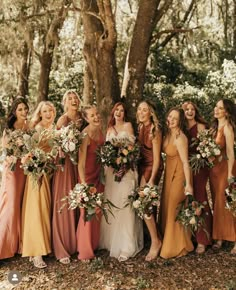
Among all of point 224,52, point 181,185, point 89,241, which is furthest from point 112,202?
point 224,52

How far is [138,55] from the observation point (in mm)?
6555

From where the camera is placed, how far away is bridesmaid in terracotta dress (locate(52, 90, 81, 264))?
5652 millimetres

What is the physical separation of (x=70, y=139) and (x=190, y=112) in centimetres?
170

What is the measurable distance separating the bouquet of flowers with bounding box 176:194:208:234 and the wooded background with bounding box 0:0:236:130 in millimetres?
1707

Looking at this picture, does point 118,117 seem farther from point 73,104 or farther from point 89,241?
point 89,241

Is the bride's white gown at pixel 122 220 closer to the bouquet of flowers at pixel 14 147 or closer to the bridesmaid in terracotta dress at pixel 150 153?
the bridesmaid in terracotta dress at pixel 150 153

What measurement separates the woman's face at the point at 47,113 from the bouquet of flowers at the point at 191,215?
205 centimetres

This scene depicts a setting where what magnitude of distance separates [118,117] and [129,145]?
439mm

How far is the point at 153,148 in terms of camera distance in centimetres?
555

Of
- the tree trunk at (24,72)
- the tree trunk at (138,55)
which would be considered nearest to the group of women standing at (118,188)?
the tree trunk at (138,55)

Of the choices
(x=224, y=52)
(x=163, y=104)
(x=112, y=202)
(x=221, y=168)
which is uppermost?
(x=224, y=52)

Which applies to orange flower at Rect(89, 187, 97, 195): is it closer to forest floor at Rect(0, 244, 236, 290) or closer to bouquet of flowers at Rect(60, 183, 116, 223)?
bouquet of flowers at Rect(60, 183, 116, 223)

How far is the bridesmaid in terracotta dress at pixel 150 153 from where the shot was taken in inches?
218

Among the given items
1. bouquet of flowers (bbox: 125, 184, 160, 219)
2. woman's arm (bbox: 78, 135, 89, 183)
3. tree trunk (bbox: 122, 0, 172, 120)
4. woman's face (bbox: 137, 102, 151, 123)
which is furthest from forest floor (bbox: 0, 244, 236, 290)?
tree trunk (bbox: 122, 0, 172, 120)
